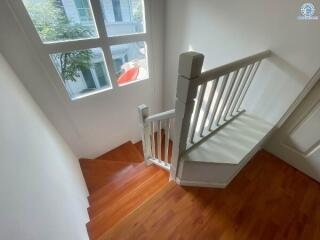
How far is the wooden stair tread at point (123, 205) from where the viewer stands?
1.43 meters

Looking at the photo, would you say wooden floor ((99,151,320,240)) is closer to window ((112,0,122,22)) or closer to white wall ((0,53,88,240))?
white wall ((0,53,88,240))

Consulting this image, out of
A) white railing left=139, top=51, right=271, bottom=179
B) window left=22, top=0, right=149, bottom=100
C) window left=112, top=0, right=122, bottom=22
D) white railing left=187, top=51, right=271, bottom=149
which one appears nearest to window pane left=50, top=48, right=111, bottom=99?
window left=22, top=0, right=149, bottom=100

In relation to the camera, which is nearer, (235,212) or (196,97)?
(196,97)

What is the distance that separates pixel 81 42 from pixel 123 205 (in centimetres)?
189

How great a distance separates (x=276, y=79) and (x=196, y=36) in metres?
1.02

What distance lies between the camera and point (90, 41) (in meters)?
1.77

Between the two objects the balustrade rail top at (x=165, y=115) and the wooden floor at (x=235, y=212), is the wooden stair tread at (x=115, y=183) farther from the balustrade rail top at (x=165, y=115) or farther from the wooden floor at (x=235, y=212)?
the balustrade rail top at (x=165, y=115)

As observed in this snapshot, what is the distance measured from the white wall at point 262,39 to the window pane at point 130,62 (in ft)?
2.31

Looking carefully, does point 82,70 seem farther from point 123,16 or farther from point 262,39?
point 262,39

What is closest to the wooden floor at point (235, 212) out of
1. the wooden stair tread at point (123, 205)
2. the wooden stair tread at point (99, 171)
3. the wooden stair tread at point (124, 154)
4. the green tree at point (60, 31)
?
the wooden stair tread at point (123, 205)

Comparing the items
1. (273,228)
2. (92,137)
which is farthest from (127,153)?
(273,228)

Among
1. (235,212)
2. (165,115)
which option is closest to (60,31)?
(165,115)

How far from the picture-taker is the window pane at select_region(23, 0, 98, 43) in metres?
1.44

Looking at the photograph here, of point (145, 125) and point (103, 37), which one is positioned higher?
point (103, 37)
